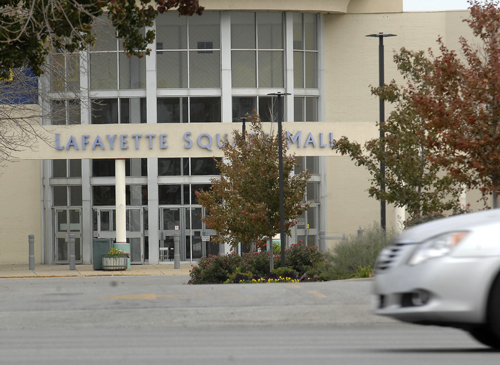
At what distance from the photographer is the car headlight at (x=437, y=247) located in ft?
19.2

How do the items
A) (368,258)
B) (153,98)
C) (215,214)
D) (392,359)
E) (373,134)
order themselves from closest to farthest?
(392,359)
(368,258)
(215,214)
(373,134)
(153,98)

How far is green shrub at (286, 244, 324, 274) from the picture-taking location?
2130cm

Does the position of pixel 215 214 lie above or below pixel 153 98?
below

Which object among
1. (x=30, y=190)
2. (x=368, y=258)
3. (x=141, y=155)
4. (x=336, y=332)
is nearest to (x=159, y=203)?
(x=141, y=155)

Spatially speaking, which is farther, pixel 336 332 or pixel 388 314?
pixel 336 332

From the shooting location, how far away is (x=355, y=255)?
1631cm

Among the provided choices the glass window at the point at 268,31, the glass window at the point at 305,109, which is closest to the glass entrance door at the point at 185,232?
the glass window at the point at 305,109

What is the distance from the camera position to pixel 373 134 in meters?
31.4

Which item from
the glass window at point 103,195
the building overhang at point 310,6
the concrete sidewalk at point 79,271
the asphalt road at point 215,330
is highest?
the building overhang at point 310,6

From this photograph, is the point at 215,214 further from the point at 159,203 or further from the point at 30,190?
the point at 30,190

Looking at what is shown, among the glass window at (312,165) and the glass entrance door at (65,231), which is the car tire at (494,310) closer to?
the glass window at (312,165)

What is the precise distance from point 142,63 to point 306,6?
8.09 metres

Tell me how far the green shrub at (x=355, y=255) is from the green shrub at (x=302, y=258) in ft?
12.4

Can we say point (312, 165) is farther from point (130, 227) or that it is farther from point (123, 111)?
point (123, 111)
